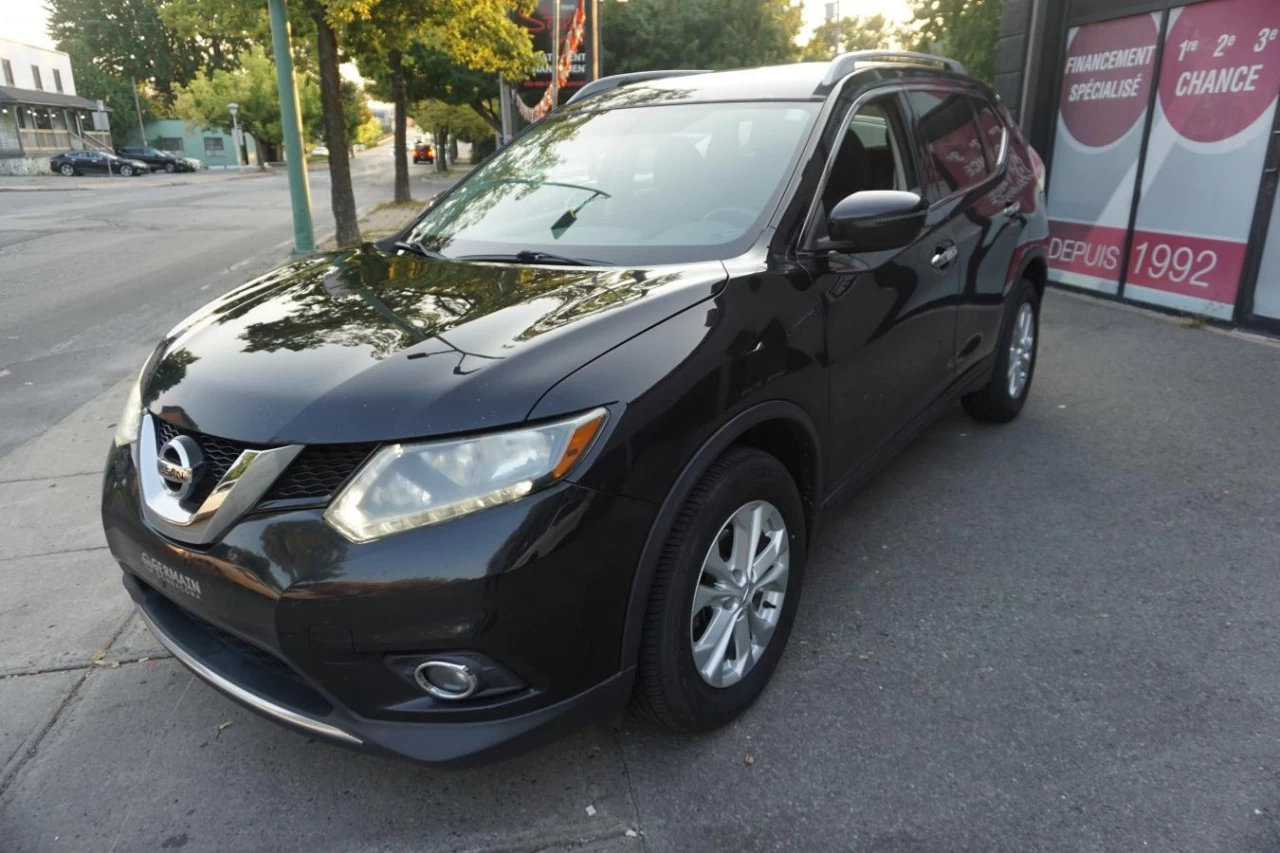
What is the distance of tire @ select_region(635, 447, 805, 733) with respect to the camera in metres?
2.27

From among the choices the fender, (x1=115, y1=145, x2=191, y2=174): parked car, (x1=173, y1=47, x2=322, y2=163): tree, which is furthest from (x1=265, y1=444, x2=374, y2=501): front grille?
(x1=173, y1=47, x2=322, y2=163): tree

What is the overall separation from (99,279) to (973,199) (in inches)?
417

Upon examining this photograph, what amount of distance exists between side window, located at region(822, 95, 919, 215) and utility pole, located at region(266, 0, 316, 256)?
994 cm

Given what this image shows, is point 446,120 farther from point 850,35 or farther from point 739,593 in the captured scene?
point 739,593

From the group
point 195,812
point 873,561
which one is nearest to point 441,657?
point 195,812

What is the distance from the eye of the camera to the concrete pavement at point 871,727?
231 cm

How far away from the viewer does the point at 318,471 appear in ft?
6.67

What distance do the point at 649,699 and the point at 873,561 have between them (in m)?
1.57

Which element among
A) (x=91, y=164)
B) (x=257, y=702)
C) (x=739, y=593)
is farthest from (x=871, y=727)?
(x=91, y=164)

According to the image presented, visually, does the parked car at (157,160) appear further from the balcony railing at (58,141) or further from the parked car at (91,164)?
the parked car at (91,164)

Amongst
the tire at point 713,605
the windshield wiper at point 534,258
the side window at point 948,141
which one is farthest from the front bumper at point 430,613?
the side window at point 948,141

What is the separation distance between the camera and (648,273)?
2.64 meters

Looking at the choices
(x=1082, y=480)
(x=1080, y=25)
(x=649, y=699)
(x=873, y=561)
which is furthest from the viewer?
(x=1080, y=25)

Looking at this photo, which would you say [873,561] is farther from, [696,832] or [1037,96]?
[1037,96]
